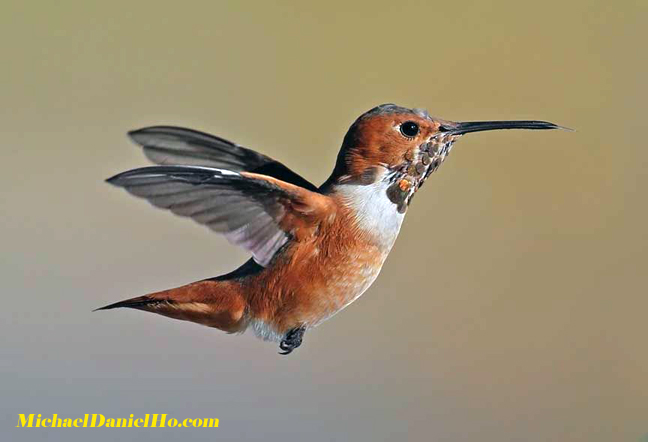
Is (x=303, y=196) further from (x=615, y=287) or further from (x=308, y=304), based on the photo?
(x=615, y=287)

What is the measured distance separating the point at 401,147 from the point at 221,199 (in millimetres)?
201

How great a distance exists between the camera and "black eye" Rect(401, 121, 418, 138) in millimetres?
940

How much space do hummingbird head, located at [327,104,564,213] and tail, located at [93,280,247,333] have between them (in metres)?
0.20

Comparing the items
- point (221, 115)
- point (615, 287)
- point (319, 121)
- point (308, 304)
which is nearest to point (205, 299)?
point (308, 304)

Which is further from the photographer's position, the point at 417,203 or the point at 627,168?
the point at 627,168

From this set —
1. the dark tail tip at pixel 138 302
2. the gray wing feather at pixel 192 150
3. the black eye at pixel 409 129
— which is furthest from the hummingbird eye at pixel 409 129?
the dark tail tip at pixel 138 302

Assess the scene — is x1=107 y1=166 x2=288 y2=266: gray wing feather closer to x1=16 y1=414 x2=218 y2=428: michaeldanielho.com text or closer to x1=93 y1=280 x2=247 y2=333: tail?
x1=93 y1=280 x2=247 y2=333: tail

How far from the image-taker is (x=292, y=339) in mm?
995

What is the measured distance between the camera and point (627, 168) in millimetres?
2348

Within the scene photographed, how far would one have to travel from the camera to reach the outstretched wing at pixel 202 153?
106cm

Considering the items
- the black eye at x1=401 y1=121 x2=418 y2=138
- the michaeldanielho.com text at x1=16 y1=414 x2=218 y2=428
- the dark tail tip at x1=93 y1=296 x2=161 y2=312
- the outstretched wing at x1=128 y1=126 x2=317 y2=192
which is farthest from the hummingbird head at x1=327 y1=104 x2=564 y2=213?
the michaeldanielho.com text at x1=16 y1=414 x2=218 y2=428

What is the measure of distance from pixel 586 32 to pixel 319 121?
1.03 m

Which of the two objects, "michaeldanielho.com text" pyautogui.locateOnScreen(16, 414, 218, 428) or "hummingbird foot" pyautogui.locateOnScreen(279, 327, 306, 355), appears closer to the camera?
"hummingbird foot" pyautogui.locateOnScreen(279, 327, 306, 355)

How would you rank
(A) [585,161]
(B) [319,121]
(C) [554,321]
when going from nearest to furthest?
(B) [319,121] → (C) [554,321] → (A) [585,161]
